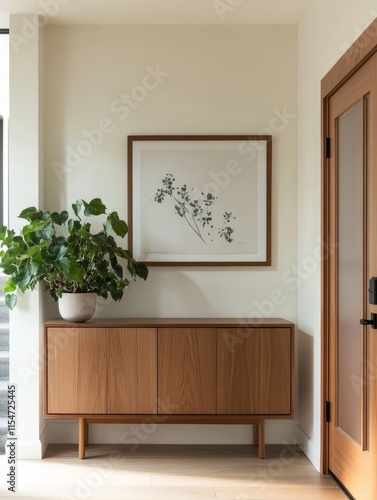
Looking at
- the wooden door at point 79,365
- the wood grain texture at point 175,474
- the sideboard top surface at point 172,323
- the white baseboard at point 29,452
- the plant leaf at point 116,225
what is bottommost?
the wood grain texture at point 175,474

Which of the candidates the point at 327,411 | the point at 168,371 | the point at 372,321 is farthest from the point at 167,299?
the point at 372,321

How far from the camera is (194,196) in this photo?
380cm

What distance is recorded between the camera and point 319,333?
3328mm

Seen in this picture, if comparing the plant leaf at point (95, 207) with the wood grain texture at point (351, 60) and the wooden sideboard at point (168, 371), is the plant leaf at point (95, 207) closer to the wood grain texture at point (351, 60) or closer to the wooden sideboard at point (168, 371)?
the wooden sideboard at point (168, 371)

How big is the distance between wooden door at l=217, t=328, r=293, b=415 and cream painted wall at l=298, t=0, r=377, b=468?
0.54 ft

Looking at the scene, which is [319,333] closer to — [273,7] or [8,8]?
[273,7]

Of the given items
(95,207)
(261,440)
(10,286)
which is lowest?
(261,440)

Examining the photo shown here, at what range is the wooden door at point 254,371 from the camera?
3.46 meters

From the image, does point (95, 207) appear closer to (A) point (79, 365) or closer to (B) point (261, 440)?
(A) point (79, 365)

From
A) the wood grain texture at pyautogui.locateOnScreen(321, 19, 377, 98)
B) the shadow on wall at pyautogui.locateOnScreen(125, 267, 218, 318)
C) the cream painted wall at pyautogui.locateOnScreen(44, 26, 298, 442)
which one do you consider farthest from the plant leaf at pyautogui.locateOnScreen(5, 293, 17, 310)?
the wood grain texture at pyautogui.locateOnScreen(321, 19, 377, 98)

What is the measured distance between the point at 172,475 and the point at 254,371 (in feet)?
2.39

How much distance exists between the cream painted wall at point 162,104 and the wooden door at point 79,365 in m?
0.40

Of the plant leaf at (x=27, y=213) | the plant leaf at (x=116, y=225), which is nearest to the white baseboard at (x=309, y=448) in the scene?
the plant leaf at (x=116, y=225)

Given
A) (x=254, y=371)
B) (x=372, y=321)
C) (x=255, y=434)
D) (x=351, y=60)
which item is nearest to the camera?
(x=372, y=321)
